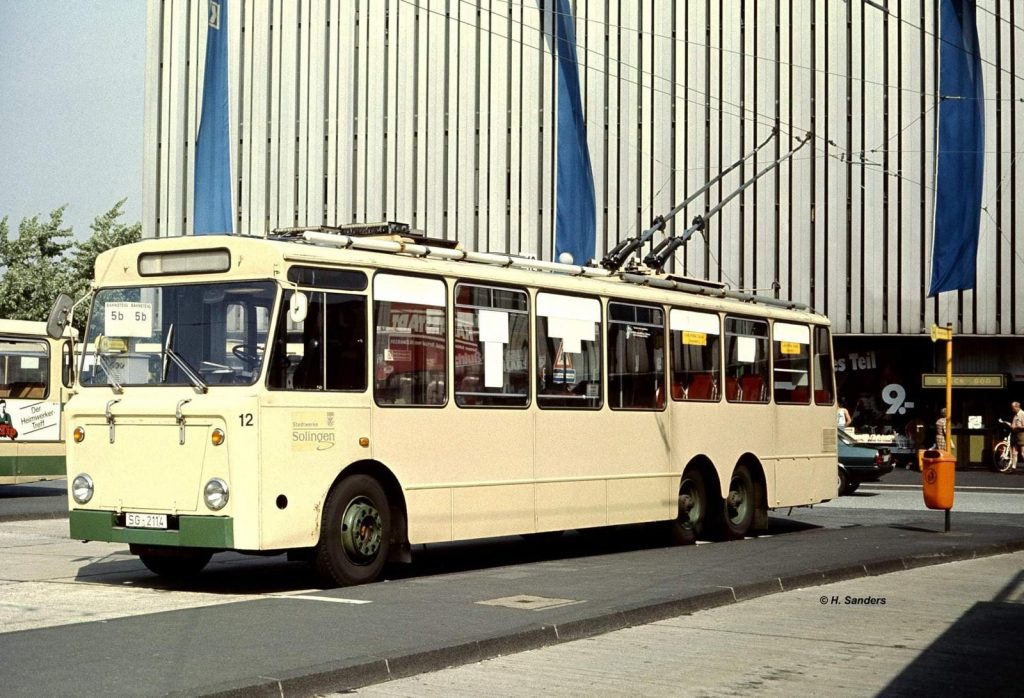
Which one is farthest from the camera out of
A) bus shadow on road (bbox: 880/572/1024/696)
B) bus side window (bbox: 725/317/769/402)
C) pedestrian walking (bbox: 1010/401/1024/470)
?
pedestrian walking (bbox: 1010/401/1024/470)

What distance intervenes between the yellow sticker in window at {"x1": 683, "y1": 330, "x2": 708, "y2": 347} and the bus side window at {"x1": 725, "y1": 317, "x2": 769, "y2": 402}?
0.52m

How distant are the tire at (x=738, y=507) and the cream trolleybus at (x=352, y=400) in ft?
4.30

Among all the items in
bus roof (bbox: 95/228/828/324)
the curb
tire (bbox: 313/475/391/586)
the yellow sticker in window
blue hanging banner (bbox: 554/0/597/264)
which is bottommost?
the curb

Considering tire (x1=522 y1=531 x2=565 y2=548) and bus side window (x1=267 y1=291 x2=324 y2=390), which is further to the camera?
tire (x1=522 y1=531 x2=565 y2=548)

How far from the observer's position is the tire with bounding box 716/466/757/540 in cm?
1769

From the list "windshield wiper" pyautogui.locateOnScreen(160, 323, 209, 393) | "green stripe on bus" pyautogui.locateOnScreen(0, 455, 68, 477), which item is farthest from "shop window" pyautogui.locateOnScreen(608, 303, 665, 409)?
"green stripe on bus" pyautogui.locateOnScreen(0, 455, 68, 477)

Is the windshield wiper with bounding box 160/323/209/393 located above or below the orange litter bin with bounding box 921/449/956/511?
above

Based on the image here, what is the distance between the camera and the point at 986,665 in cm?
907

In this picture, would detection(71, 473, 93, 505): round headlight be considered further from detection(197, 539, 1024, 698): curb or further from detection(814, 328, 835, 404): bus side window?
detection(814, 328, 835, 404): bus side window

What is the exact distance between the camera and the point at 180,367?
1207 cm

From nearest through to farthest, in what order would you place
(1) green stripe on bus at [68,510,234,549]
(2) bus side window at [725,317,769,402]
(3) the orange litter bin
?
(1) green stripe on bus at [68,510,234,549] → (2) bus side window at [725,317,769,402] → (3) the orange litter bin

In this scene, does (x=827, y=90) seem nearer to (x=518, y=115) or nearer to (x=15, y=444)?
(x=518, y=115)

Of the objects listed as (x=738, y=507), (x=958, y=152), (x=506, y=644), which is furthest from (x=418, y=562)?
(x=958, y=152)

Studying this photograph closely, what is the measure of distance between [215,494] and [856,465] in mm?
20179
